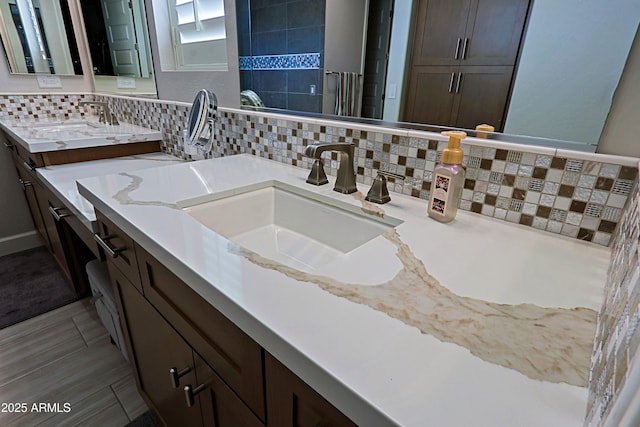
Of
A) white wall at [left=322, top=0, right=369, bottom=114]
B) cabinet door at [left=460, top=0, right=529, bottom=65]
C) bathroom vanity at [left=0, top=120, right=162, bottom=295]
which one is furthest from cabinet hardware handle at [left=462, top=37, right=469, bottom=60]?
bathroom vanity at [left=0, top=120, right=162, bottom=295]

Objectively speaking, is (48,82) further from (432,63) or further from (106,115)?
(432,63)

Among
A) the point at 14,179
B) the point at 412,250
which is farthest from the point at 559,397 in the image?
the point at 14,179

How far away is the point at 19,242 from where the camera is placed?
7.28 feet

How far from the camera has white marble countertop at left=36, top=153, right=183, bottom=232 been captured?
1095 mm

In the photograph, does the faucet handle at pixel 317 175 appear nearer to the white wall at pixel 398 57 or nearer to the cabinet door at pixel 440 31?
the white wall at pixel 398 57

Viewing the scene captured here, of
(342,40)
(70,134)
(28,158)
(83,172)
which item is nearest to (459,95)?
(342,40)

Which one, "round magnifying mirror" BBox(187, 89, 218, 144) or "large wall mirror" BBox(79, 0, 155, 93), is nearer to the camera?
"round magnifying mirror" BBox(187, 89, 218, 144)

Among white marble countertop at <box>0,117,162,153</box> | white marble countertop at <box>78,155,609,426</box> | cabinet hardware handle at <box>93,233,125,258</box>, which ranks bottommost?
cabinet hardware handle at <box>93,233,125,258</box>

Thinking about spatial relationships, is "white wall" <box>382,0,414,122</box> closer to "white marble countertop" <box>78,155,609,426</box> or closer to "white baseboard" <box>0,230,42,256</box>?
"white marble countertop" <box>78,155,609,426</box>

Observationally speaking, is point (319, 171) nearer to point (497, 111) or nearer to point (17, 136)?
point (497, 111)

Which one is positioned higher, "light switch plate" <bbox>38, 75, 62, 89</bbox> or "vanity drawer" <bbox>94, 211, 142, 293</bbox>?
"light switch plate" <bbox>38, 75, 62, 89</bbox>

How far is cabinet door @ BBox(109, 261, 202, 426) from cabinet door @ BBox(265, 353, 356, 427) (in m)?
0.29

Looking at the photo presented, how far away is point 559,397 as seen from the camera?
1.03 feet

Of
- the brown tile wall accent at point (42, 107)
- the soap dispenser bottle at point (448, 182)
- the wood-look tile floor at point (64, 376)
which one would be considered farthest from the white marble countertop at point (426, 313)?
the brown tile wall accent at point (42, 107)
